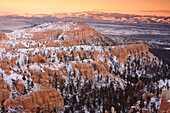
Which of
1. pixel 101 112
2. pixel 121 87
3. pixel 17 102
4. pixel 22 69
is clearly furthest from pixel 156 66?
pixel 17 102

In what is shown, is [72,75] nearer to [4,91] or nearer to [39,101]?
[39,101]

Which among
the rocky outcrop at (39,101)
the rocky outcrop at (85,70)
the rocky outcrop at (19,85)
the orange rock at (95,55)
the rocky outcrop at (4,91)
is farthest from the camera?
the orange rock at (95,55)

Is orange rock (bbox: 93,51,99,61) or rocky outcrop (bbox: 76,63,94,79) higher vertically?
orange rock (bbox: 93,51,99,61)

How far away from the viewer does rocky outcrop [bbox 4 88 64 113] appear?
30.5 m

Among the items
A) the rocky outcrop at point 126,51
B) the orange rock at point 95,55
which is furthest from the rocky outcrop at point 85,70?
the rocky outcrop at point 126,51

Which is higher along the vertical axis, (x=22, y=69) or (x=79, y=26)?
(x=79, y=26)

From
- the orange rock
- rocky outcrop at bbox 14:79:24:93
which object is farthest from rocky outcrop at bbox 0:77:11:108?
the orange rock

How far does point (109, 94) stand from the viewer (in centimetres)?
4103

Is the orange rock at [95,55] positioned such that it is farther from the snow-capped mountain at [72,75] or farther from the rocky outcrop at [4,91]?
the rocky outcrop at [4,91]

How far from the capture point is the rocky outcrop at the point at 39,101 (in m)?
30.5


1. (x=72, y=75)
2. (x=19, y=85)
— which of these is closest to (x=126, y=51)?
(x=72, y=75)

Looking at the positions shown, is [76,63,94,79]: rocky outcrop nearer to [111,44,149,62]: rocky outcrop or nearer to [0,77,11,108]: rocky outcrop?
[111,44,149,62]: rocky outcrop

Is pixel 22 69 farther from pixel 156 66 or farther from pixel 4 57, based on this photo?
pixel 156 66

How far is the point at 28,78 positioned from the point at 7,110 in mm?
9347
